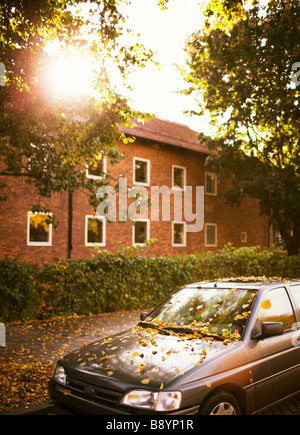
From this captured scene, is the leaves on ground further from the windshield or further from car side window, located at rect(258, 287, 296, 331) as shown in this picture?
car side window, located at rect(258, 287, 296, 331)

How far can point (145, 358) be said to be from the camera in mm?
3846

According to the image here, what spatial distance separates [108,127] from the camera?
32.1ft

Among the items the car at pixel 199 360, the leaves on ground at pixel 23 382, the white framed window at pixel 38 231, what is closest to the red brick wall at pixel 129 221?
the white framed window at pixel 38 231

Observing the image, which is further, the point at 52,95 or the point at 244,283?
the point at 52,95

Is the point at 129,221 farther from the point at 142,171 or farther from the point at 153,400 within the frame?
→ the point at 153,400

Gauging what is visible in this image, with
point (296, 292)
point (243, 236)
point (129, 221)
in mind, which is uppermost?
point (129, 221)

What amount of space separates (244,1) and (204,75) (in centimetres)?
1341

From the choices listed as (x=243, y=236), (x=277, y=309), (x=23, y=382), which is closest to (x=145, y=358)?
(x=277, y=309)

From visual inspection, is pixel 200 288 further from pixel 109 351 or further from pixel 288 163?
pixel 288 163

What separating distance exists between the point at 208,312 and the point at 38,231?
16.2m

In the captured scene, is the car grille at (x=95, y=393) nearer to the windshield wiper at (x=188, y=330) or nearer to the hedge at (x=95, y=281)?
the windshield wiper at (x=188, y=330)

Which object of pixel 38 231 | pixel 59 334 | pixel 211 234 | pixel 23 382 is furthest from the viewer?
pixel 211 234

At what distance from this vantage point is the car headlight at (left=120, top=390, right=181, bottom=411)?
3293 mm

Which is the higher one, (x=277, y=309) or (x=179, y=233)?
A: (x=179, y=233)
